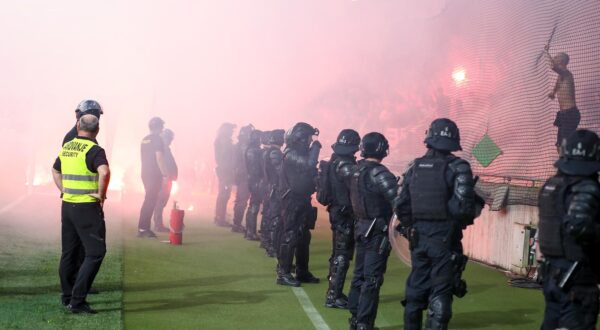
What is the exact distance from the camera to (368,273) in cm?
730

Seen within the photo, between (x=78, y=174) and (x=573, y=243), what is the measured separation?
15.3ft

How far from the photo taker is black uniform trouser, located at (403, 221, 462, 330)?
6.25m

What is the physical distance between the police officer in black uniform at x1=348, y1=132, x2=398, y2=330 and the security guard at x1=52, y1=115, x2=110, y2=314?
8.06 feet

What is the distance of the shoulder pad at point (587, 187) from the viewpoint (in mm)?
5316

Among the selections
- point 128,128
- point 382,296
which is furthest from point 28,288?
point 128,128

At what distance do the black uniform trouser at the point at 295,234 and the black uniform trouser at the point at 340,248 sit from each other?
1.38 metres

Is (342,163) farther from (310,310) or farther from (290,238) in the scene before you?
(290,238)

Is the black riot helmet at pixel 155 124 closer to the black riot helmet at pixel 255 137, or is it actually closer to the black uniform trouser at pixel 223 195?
the black riot helmet at pixel 255 137

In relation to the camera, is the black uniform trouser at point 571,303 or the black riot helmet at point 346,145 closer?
the black uniform trouser at point 571,303

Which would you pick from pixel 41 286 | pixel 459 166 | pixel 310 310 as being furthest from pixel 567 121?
pixel 41 286

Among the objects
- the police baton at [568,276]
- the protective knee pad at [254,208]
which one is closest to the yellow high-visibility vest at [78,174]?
the police baton at [568,276]

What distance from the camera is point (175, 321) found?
25.7ft

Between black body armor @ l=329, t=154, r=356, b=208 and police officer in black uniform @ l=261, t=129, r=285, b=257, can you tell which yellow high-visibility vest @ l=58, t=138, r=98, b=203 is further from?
police officer in black uniform @ l=261, t=129, r=285, b=257

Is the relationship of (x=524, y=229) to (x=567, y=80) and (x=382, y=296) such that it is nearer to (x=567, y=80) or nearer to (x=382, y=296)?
(x=567, y=80)
